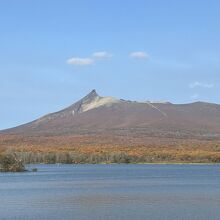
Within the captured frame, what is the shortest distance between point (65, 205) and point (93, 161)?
11804cm

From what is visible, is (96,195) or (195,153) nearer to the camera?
(96,195)

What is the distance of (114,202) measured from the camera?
5303 centimetres

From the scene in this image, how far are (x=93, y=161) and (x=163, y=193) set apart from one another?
10735 centimetres

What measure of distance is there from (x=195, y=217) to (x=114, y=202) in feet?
40.8

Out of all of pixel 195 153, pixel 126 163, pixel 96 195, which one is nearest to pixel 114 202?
pixel 96 195

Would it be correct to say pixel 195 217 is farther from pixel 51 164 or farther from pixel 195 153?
pixel 195 153

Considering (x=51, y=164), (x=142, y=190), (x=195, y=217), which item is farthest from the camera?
(x=51, y=164)

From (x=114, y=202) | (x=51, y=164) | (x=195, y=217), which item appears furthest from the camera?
(x=51, y=164)

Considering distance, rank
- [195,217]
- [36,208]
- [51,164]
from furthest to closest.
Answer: [51,164]
[36,208]
[195,217]

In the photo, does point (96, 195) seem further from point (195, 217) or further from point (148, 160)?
point (148, 160)

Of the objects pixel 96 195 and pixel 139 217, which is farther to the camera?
pixel 96 195

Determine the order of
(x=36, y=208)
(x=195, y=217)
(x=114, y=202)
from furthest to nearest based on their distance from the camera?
(x=114, y=202) < (x=36, y=208) < (x=195, y=217)

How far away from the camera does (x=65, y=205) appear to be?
2012 inches

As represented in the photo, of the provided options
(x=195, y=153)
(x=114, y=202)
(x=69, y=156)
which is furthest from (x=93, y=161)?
(x=114, y=202)
